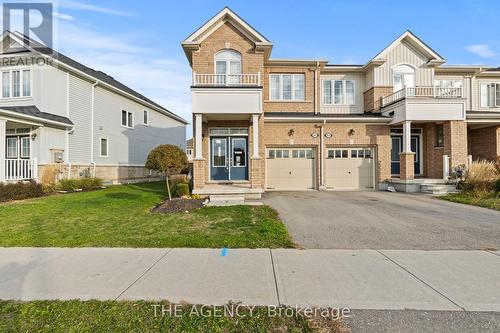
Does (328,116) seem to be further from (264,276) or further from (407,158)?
(264,276)

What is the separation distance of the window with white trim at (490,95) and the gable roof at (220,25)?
649 inches

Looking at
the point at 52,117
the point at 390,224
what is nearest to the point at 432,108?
the point at 390,224

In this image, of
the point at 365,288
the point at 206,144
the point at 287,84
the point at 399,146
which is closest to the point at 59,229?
the point at 365,288

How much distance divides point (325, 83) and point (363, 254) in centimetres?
1534

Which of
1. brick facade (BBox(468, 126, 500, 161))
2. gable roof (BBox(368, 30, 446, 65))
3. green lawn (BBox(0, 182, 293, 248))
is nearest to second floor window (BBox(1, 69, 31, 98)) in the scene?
green lawn (BBox(0, 182, 293, 248))

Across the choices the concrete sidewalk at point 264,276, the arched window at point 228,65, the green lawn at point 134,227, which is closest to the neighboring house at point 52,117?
the green lawn at point 134,227

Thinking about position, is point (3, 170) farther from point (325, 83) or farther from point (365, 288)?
point (325, 83)

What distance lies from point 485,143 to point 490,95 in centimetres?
410

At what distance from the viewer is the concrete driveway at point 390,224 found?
19.9 ft

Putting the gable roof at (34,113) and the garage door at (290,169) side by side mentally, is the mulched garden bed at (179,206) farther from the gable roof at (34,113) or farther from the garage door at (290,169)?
the gable roof at (34,113)

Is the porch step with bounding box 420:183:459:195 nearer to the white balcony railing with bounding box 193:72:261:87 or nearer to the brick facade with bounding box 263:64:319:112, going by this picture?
the brick facade with bounding box 263:64:319:112

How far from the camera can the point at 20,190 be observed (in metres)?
13.0

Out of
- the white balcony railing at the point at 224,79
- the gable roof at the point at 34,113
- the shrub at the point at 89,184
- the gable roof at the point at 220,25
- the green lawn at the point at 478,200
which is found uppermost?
the gable roof at the point at 220,25

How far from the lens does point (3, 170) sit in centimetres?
1380
